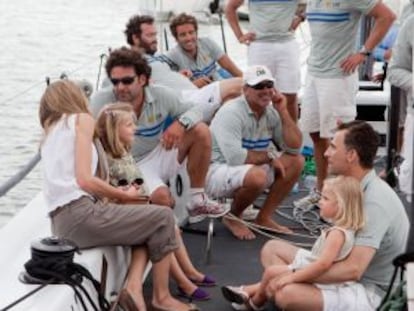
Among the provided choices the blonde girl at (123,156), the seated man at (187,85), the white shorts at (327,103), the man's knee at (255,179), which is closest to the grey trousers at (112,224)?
the blonde girl at (123,156)

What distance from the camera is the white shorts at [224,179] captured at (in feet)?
17.7

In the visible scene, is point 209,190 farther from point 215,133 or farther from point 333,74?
point 333,74

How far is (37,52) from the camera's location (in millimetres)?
16234

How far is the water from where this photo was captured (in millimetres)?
10766

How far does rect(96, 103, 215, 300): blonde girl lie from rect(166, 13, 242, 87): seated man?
75.0 inches

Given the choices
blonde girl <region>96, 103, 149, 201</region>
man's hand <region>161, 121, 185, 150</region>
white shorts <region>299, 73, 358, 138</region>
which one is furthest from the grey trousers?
white shorts <region>299, 73, 358, 138</region>

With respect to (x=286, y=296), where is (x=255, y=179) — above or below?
above

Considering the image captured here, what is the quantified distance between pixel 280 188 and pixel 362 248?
5.87ft

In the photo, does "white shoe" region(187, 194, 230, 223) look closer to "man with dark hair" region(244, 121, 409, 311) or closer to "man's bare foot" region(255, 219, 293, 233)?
"man's bare foot" region(255, 219, 293, 233)

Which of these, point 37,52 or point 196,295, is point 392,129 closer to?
point 196,295

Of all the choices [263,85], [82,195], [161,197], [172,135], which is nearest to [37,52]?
[263,85]

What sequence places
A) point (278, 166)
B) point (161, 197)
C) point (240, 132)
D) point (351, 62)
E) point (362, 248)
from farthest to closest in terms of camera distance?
point (351, 62), point (278, 166), point (240, 132), point (161, 197), point (362, 248)

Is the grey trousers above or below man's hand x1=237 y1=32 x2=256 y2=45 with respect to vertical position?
below

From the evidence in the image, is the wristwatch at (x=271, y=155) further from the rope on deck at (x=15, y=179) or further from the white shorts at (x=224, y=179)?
the rope on deck at (x=15, y=179)
